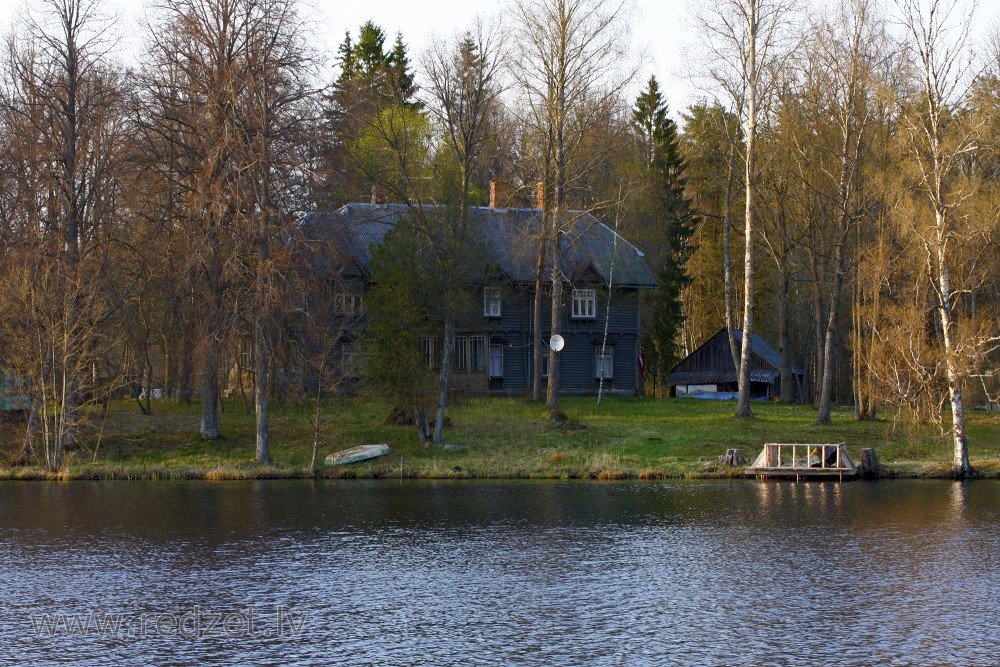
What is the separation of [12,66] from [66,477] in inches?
552

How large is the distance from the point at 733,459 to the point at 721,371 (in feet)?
86.3

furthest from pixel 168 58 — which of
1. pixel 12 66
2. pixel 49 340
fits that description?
pixel 49 340

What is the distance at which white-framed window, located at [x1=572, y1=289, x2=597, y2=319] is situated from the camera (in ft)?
170

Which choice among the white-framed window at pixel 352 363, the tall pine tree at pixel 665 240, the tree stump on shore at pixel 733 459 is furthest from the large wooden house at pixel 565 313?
the tree stump on shore at pixel 733 459

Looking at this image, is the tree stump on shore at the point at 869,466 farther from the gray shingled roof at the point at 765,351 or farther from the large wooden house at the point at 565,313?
the gray shingled roof at the point at 765,351

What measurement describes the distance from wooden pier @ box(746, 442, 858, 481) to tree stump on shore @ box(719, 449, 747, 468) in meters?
0.53

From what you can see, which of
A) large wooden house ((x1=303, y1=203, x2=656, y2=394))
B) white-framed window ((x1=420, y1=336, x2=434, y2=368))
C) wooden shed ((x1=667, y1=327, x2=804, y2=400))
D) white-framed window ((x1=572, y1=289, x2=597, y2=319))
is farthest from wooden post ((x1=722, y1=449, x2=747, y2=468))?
wooden shed ((x1=667, y1=327, x2=804, y2=400))

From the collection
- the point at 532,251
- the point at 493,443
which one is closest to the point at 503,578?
the point at 493,443

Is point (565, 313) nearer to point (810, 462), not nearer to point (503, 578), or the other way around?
point (810, 462)

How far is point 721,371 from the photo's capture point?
57.0 metres

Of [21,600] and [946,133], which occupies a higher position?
[946,133]

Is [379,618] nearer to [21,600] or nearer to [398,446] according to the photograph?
[21,600]

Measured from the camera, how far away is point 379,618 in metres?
14.9

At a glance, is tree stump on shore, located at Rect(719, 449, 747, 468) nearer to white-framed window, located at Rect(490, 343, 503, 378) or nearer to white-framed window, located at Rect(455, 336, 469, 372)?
white-framed window, located at Rect(455, 336, 469, 372)
